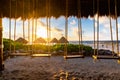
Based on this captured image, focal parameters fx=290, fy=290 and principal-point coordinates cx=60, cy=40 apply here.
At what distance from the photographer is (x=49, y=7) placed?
→ 8422 mm

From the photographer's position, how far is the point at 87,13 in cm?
885

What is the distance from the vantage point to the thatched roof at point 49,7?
8227 millimetres

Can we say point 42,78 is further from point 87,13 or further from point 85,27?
point 85,27

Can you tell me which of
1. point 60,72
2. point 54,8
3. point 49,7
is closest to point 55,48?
point 60,72

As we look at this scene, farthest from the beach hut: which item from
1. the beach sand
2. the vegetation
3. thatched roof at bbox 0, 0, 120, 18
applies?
the vegetation

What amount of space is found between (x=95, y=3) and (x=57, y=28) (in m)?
25.4

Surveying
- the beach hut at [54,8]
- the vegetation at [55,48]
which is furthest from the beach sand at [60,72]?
the vegetation at [55,48]

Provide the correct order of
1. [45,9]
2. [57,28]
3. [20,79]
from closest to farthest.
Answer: [20,79] < [45,9] < [57,28]

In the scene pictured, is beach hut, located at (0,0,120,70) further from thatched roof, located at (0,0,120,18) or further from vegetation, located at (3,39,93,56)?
vegetation, located at (3,39,93,56)

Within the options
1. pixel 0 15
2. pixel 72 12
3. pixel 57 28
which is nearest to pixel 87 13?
pixel 72 12

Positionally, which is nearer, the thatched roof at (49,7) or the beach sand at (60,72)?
the thatched roof at (49,7)

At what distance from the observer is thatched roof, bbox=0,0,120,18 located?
8227 millimetres

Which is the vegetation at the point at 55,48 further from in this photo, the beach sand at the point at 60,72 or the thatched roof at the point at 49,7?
the thatched roof at the point at 49,7

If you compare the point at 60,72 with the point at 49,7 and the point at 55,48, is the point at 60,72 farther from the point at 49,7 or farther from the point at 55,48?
the point at 55,48
